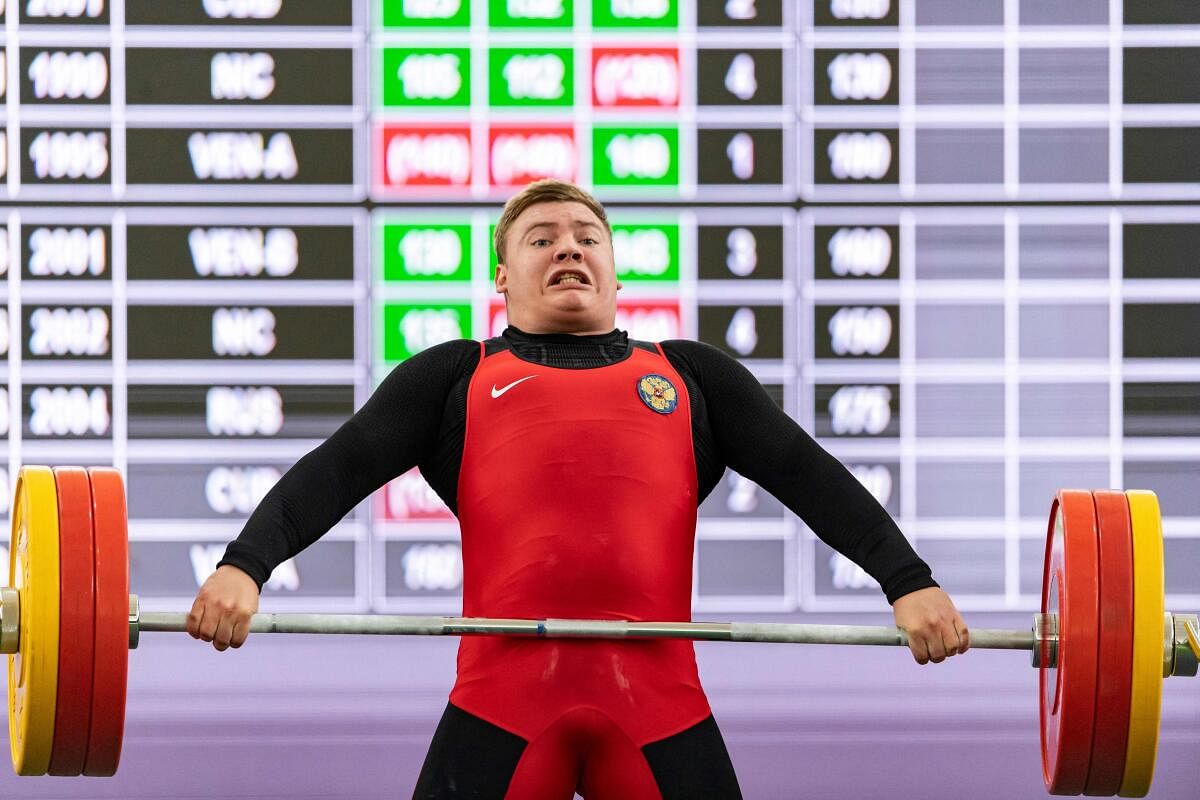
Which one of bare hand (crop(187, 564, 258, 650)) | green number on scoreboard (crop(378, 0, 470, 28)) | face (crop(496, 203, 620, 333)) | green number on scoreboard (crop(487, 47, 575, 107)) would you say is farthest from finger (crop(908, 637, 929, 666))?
green number on scoreboard (crop(378, 0, 470, 28))

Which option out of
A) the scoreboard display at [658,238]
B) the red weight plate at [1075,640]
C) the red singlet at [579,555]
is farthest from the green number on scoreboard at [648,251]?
the red weight plate at [1075,640]

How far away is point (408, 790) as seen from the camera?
253 centimetres

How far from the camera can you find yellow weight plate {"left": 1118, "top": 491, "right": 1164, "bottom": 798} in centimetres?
156

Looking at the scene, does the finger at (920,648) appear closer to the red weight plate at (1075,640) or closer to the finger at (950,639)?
the finger at (950,639)

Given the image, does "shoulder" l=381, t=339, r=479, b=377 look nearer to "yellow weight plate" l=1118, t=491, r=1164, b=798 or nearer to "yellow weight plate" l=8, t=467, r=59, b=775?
"yellow weight plate" l=8, t=467, r=59, b=775

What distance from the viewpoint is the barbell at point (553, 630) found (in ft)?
4.89

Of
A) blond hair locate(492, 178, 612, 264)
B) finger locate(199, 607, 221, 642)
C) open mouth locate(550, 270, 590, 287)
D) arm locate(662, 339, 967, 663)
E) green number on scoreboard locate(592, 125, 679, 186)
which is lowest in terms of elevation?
finger locate(199, 607, 221, 642)

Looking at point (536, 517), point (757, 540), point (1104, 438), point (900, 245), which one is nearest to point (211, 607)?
point (536, 517)

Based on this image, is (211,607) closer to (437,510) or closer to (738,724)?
(437,510)

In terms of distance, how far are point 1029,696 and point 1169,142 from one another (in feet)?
3.25

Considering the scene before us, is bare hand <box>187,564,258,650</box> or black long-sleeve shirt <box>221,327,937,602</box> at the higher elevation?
black long-sleeve shirt <box>221,327,937,602</box>

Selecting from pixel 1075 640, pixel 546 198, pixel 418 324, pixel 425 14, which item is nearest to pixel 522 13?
pixel 425 14

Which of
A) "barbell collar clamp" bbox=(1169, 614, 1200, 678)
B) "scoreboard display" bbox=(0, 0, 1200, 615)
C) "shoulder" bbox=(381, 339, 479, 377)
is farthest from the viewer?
"scoreboard display" bbox=(0, 0, 1200, 615)

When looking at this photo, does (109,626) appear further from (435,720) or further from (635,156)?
(635,156)
